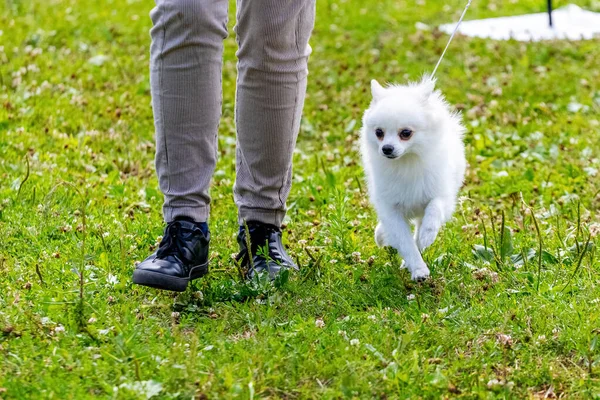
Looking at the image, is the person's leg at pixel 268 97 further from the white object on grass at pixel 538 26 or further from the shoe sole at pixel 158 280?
the white object on grass at pixel 538 26

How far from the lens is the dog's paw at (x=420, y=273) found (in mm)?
3594

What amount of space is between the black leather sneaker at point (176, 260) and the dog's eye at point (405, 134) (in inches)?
34.3

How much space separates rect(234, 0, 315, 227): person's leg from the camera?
3314 millimetres

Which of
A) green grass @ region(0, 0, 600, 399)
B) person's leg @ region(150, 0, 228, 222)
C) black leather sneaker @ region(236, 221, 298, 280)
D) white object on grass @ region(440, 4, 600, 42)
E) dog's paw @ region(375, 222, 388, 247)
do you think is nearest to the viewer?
green grass @ region(0, 0, 600, 399)

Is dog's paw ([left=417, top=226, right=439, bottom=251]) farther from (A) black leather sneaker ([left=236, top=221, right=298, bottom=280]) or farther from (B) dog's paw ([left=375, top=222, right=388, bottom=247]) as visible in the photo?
(A) black leather sneaker ([left=236, top=221, right=298, bottom=280])

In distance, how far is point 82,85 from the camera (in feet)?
20.8

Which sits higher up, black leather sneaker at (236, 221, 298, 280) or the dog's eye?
the dog's eye

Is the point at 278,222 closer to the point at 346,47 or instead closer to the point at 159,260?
the point at 159,260

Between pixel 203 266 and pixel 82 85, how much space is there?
328 cm

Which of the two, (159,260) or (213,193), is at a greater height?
(159,260)

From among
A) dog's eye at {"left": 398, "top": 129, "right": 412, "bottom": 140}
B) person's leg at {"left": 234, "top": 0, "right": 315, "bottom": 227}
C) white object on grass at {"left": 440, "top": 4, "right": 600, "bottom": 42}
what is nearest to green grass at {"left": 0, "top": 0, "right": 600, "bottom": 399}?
person's leg at {"left": 234, "top": 0, "right": 315, "bottom": 227}

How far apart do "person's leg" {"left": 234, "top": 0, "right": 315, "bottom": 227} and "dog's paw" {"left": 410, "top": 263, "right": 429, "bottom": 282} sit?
1.82 ft

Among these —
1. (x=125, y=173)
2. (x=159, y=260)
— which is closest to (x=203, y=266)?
(x=159, y=260)

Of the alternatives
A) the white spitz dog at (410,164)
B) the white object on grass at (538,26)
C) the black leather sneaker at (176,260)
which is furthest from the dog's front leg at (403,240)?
the white object on grass at (538,26)
